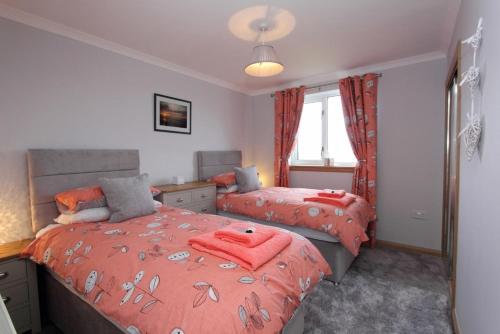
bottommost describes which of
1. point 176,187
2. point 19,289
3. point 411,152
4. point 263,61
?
point 19,289

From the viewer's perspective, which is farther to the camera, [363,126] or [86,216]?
[363,126]

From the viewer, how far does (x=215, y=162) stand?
3.89 metres

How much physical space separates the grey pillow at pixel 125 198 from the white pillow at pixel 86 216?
0.07 metres

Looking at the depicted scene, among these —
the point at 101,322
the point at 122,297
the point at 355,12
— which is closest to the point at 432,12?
the point at 355,12

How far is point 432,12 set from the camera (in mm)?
2139

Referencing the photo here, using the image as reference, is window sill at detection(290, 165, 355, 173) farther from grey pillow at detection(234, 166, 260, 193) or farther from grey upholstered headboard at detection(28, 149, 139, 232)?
grey upholstered headboard at detection(28, 149, 139, 232)

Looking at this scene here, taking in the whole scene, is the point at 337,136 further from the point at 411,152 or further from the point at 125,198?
the point at 125,198

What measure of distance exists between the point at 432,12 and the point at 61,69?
345 centimetres

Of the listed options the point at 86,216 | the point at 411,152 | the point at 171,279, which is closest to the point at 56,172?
the point at 86,216

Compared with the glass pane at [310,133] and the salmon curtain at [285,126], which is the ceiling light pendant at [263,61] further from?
the glass pane at [310,133]

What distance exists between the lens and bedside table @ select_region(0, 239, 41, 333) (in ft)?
5.52

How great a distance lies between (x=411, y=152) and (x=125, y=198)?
3.42m

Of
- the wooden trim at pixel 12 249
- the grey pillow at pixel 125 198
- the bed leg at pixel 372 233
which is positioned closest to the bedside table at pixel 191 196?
the grey pillow at pixel 125 198

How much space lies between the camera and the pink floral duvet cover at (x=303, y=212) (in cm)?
234
